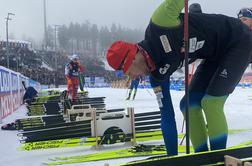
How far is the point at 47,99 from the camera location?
12.8m

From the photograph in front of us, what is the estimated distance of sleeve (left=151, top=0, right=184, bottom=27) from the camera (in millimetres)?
2494

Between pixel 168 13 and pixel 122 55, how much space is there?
44cm

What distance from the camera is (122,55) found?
2.57 meters

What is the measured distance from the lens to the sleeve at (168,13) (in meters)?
2.49

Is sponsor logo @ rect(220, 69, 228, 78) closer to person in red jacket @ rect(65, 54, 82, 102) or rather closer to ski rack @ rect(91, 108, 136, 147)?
ski rack @ rect(91, 108, 136, 147)

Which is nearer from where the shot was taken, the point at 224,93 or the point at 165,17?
the point at 165,17

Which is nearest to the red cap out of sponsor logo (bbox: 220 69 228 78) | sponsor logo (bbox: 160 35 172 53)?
sponsor logo (bbox: 160 35 172 53)

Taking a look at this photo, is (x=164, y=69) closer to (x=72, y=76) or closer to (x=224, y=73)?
(x=224, y=73)

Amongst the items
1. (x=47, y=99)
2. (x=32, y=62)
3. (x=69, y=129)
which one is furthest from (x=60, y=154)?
(x=32, y=62)

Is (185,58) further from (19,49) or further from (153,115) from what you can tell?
(19,49)

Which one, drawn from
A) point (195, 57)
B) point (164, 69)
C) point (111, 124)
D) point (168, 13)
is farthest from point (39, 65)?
A: point (168, 13)

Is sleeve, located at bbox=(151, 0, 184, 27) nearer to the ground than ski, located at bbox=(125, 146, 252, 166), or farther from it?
farther from it

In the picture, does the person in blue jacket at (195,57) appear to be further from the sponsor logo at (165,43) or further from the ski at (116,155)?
the ski at (116,155)

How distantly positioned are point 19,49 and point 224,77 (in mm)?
47906
